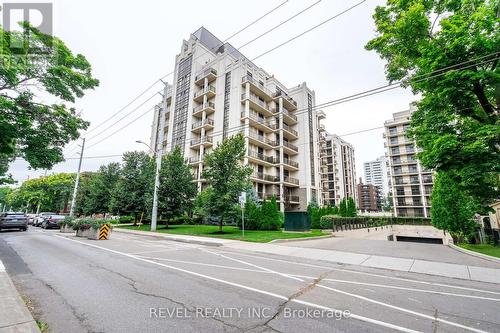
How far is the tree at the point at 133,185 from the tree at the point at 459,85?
2493 cm

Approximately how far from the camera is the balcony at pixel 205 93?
3697 cm

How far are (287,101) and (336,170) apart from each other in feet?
138

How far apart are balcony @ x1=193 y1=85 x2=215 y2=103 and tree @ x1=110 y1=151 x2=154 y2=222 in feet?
46.7

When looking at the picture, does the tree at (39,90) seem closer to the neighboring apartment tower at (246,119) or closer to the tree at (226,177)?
the tree at (226,177)

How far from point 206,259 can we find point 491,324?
7.55 metres

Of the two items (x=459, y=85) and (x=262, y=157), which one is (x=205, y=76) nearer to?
(x=262, y=157)

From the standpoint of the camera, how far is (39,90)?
11523mm

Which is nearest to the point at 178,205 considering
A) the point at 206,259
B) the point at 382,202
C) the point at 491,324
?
the point at 206,259

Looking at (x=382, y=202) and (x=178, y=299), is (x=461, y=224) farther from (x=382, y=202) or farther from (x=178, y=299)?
(x=382, y=202)

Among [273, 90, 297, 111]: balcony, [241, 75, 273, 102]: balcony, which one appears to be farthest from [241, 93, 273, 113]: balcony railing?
[273, 90, 297, 111]: balcony

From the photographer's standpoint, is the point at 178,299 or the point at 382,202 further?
the point at 382,202

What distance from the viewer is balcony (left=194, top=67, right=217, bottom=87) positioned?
121ft

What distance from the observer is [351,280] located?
20.7 ft

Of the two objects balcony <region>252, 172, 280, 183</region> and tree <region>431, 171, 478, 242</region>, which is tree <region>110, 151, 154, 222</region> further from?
tree <region>431, 171, 478, 242</region>
